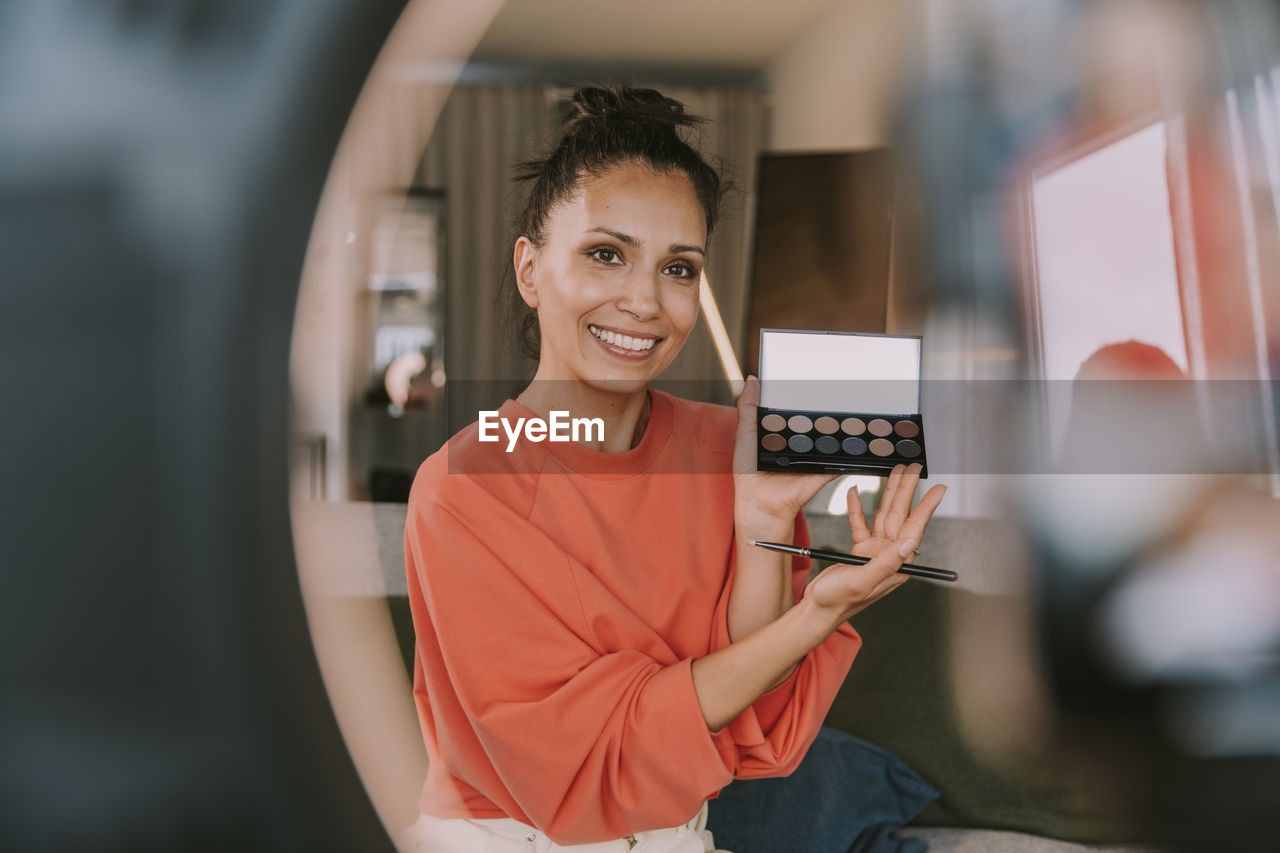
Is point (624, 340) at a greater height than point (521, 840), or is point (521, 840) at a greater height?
point (624, 340)

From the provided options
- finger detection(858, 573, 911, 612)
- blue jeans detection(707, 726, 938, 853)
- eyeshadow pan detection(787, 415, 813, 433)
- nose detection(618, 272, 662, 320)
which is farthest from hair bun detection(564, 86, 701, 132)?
blue jeans detection(707, 726, 938, 853)

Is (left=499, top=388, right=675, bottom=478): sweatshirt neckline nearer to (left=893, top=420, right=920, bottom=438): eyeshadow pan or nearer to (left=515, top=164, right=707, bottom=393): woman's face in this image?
(left=515, top=164, right=707, bottom=393): woman's face

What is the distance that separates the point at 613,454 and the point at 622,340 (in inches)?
3.4

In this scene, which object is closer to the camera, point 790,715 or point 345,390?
point 345,390

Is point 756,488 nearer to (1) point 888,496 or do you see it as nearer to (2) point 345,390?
(1) point 888,496

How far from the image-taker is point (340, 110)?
1.10ft

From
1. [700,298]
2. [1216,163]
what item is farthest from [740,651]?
[1216,163]

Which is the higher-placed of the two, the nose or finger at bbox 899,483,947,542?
the nose

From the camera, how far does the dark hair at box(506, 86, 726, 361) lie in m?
0.48

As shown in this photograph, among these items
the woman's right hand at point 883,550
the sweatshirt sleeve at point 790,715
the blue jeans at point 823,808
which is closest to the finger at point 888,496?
the woman's right hand at point 883,550

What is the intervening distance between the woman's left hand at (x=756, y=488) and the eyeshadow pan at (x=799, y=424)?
0.08 feet

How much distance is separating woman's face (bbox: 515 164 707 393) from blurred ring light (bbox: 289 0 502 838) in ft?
0.34

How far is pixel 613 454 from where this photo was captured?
1.76ft

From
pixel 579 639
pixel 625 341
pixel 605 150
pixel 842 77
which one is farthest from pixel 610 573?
pixel 842 77
